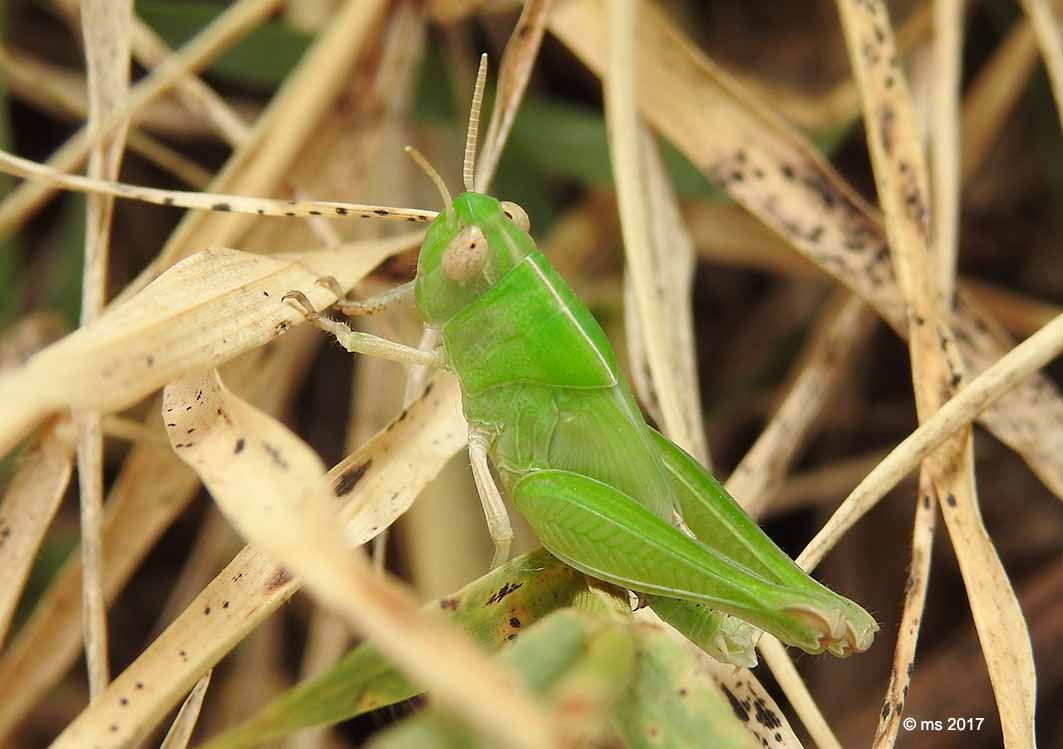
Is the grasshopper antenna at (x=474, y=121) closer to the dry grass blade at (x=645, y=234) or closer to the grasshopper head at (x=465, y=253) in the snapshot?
the grasshopper head at (x=465, y=253)

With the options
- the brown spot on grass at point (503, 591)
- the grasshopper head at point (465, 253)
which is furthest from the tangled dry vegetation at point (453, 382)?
the grasshopper head at point (465, 253)

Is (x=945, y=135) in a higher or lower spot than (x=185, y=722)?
higher

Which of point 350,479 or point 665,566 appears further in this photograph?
point 350,479

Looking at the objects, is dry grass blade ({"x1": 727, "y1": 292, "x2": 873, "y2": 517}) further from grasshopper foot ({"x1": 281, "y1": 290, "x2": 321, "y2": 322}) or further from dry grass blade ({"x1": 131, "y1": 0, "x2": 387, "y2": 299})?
dry grass blade ({"x1": 131, "y1": 0, "x2": 387, "y2": 299})

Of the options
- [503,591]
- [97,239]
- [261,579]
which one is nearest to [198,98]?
[97,239]

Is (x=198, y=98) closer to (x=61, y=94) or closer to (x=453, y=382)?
(x=61, y=94)

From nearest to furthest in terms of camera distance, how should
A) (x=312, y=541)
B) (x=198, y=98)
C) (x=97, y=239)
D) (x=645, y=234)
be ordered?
1. (x=312, y=541)
2. (x=97, y=239)
3. (x=645, y=234)
4. (x=198, y=98)

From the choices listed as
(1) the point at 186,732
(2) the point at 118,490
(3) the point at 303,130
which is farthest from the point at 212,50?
(1) the point at 186,732
